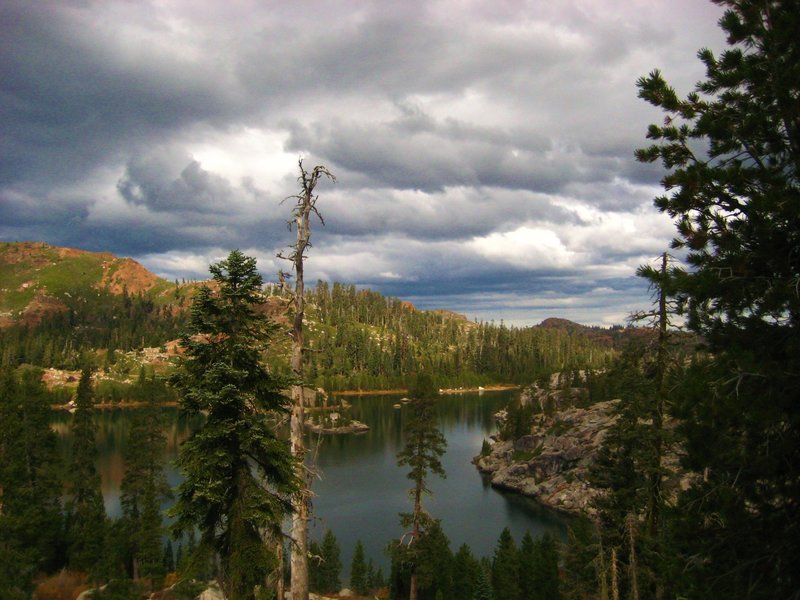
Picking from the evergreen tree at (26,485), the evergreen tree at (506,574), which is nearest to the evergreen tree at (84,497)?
the evergreen tree at (26,485)

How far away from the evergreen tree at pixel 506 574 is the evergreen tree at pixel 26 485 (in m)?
29.7

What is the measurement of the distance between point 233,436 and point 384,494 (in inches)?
2454

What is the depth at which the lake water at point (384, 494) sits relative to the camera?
2206 inches

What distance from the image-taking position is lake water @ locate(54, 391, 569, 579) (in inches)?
2206

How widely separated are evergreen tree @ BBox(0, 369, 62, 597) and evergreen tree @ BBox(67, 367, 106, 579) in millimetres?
1279

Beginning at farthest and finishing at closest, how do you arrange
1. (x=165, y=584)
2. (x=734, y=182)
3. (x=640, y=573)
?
1. (x=165, y=584)
2. (x=640, y=573)
3. (x=734, y=182)

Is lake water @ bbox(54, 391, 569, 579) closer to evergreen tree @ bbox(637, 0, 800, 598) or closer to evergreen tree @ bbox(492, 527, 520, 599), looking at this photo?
evergreen tree @ bbox(492, 527, 520, 599)

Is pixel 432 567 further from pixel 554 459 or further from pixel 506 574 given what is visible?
pixel 554 459

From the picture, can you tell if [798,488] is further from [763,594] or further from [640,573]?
[640,573]

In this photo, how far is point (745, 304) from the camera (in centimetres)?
756

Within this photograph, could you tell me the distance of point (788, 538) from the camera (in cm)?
657

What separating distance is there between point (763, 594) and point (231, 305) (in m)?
10.7

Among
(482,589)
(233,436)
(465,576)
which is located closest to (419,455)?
(482,589)

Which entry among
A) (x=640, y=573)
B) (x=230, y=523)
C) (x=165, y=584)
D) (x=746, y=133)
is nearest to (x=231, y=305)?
(x=230, y=523)
